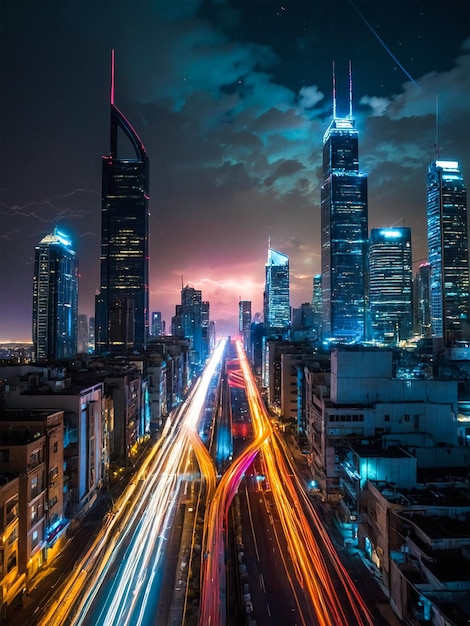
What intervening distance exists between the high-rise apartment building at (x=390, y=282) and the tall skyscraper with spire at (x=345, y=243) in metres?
4.85

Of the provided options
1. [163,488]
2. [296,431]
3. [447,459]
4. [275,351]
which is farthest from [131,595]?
Result: [275,351]

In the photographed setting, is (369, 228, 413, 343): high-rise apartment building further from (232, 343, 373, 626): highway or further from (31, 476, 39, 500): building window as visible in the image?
(31, 476, 39, 500): building window

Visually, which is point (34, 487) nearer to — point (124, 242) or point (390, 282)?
point (124, 242)

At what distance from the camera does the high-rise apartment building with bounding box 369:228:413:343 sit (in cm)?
17575

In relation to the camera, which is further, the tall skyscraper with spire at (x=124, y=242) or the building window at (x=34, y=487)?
the tall skyscraper with spire at (x=124, y=242)

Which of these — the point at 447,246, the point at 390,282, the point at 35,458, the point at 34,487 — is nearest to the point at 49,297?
the point at 35,458

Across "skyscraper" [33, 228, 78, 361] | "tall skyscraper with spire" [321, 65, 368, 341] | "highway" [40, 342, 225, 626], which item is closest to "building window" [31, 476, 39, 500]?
"highway" [40, 342, 225, 626]

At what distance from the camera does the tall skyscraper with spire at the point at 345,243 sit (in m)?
177

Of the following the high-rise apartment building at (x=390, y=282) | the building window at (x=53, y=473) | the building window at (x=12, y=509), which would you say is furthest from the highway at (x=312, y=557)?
the high-rise apartment building at (x=390, y=282)

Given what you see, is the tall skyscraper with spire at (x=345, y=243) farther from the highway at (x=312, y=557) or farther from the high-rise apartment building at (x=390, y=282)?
the highway at (x=312, y=557)

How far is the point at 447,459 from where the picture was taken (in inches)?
1337

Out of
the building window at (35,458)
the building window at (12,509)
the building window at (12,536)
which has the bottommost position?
the building window at (12,536)

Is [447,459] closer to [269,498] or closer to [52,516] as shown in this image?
[269,498]

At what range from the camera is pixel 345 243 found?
178500 mm
